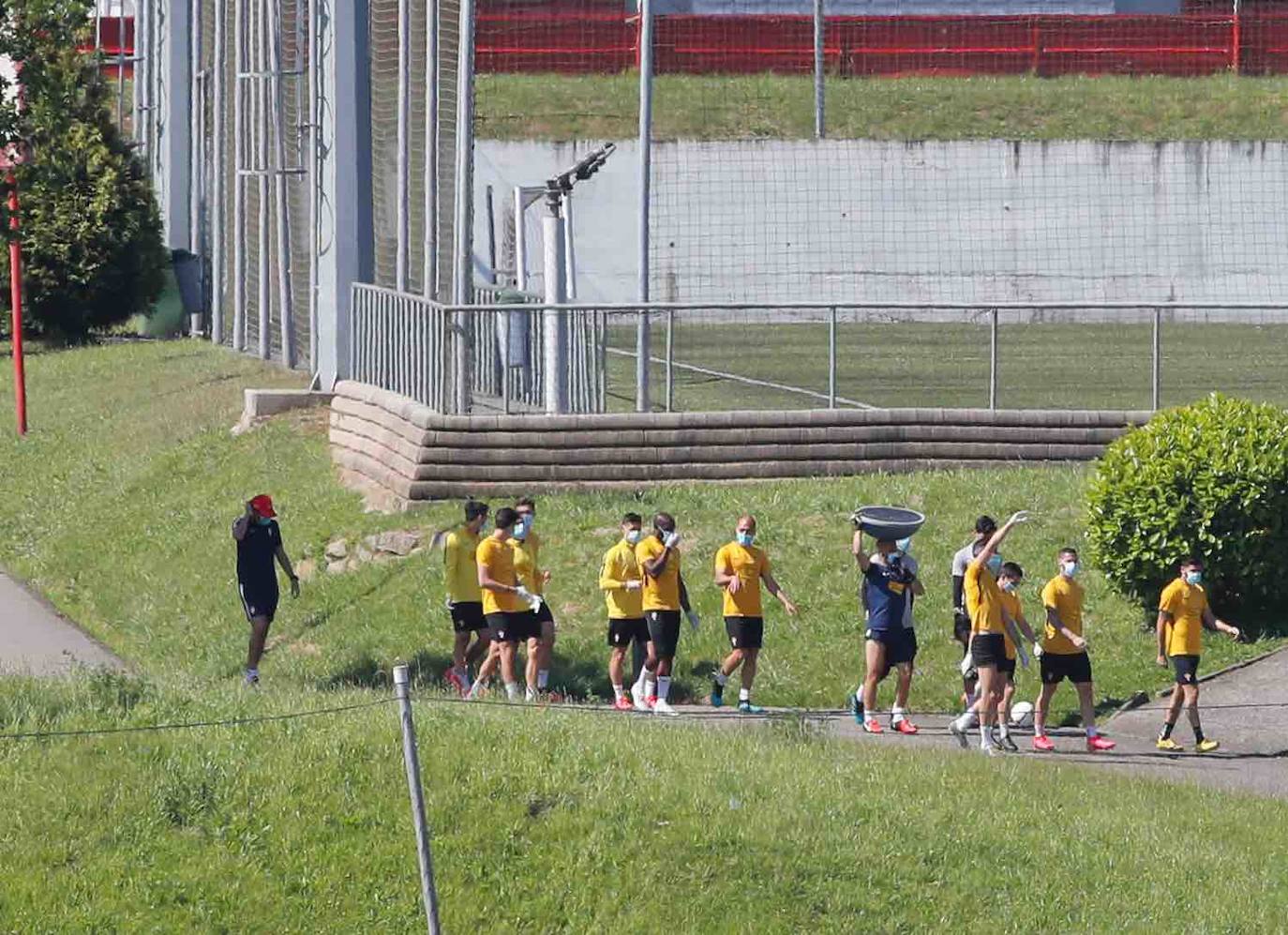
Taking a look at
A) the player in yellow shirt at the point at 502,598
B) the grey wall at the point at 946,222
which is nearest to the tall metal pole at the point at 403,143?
the player in yellow shirt at the point at 502,598

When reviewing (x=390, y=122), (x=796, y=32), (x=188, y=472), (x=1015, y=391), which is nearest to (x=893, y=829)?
(x=188, y=472)

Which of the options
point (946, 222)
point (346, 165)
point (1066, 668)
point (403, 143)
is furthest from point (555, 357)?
point (946, 222)

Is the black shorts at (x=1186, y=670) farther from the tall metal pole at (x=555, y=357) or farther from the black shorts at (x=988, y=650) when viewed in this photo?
the tall metal pole at (x=555, y=357)

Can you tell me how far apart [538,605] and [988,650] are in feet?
10.4

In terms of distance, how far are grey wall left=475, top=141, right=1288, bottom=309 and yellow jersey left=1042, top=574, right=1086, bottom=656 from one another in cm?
2618

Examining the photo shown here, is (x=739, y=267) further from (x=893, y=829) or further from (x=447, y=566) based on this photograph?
(x=893, y=829)

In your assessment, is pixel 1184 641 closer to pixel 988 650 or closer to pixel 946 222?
pixel 988 650

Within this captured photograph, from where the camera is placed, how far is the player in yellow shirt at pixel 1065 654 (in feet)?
49.3

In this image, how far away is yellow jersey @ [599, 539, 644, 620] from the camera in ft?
52.3

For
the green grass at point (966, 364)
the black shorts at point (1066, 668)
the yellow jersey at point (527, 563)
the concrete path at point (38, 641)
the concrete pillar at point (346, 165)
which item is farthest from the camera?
the green grass at point (966, 364)

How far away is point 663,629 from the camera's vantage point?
15.9m

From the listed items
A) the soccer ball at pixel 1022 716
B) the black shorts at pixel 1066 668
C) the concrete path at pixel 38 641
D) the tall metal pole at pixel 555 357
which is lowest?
the concrete path at pixel 38 641

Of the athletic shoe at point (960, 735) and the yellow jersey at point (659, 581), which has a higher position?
the yellow jersey at point (659, 581)

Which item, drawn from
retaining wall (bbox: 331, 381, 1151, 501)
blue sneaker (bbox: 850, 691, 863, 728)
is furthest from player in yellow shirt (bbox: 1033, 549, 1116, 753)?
retaining wall (bbox: 331, 381, 1151, 501)
